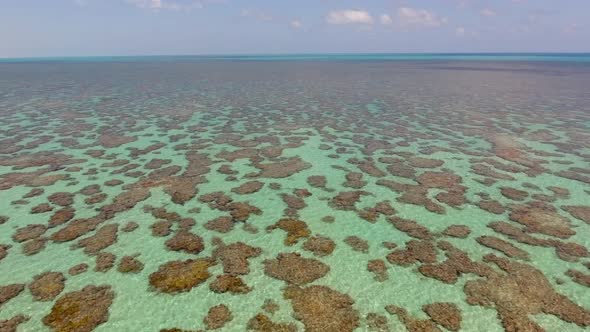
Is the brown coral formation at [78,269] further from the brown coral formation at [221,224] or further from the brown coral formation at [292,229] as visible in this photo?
the brown coral formation at [292,229]

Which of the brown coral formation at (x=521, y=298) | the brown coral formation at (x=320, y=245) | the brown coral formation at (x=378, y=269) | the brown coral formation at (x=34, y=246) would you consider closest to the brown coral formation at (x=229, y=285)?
the brown coral formation at (x=320, y=245)

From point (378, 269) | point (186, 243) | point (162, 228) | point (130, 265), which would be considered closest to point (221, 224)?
point (186, 243)

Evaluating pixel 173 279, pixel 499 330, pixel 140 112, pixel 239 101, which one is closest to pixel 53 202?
pixel 173 279

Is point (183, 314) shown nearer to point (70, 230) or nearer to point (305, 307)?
point (305, 307)

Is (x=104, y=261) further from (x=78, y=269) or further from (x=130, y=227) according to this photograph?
(x=130, y=227)

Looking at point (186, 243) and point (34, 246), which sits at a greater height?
point (34, 246)

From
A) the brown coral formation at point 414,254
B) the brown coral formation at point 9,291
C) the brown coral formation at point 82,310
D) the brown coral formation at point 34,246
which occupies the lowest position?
the brown coral formation at point 414,254

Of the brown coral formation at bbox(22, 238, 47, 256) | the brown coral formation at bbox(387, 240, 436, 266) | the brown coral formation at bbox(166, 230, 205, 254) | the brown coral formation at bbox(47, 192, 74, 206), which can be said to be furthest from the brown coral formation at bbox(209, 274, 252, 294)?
the brown coral formation at bbox(47, 192, 74, 206)
